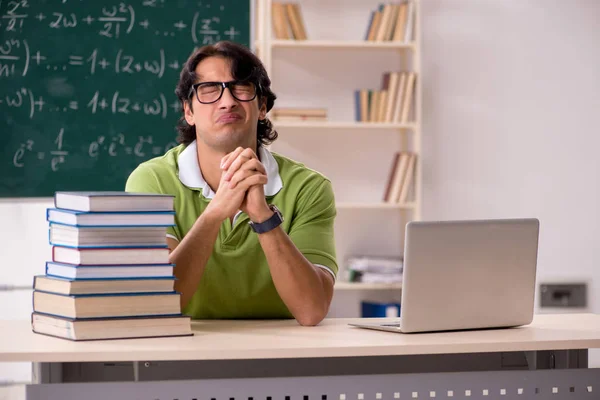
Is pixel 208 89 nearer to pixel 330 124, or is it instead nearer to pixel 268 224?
pixel 268 224

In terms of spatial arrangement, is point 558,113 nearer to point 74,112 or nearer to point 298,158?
point 298,158

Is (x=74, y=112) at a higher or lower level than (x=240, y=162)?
higher

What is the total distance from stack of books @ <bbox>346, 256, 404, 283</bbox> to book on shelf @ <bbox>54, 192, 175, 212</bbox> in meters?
2.35

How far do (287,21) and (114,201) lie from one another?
2.47 metres

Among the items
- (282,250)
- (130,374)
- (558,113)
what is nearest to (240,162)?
(282,250)

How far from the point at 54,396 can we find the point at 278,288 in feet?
1.80

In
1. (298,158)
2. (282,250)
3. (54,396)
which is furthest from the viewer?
(298,158)

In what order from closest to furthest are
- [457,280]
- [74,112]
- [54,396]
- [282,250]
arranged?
1. [54,396]
2. [457,280]
3. [282,250]
4. [74,112]

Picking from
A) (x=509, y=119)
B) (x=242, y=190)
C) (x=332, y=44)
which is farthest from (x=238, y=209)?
(x=509, y=119)

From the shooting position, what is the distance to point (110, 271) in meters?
1.62

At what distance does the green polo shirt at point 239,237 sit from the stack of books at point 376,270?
5.86 ft

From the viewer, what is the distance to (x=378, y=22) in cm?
400

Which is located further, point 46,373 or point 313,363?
point 313,363

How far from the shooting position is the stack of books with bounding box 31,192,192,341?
1.60 metres
